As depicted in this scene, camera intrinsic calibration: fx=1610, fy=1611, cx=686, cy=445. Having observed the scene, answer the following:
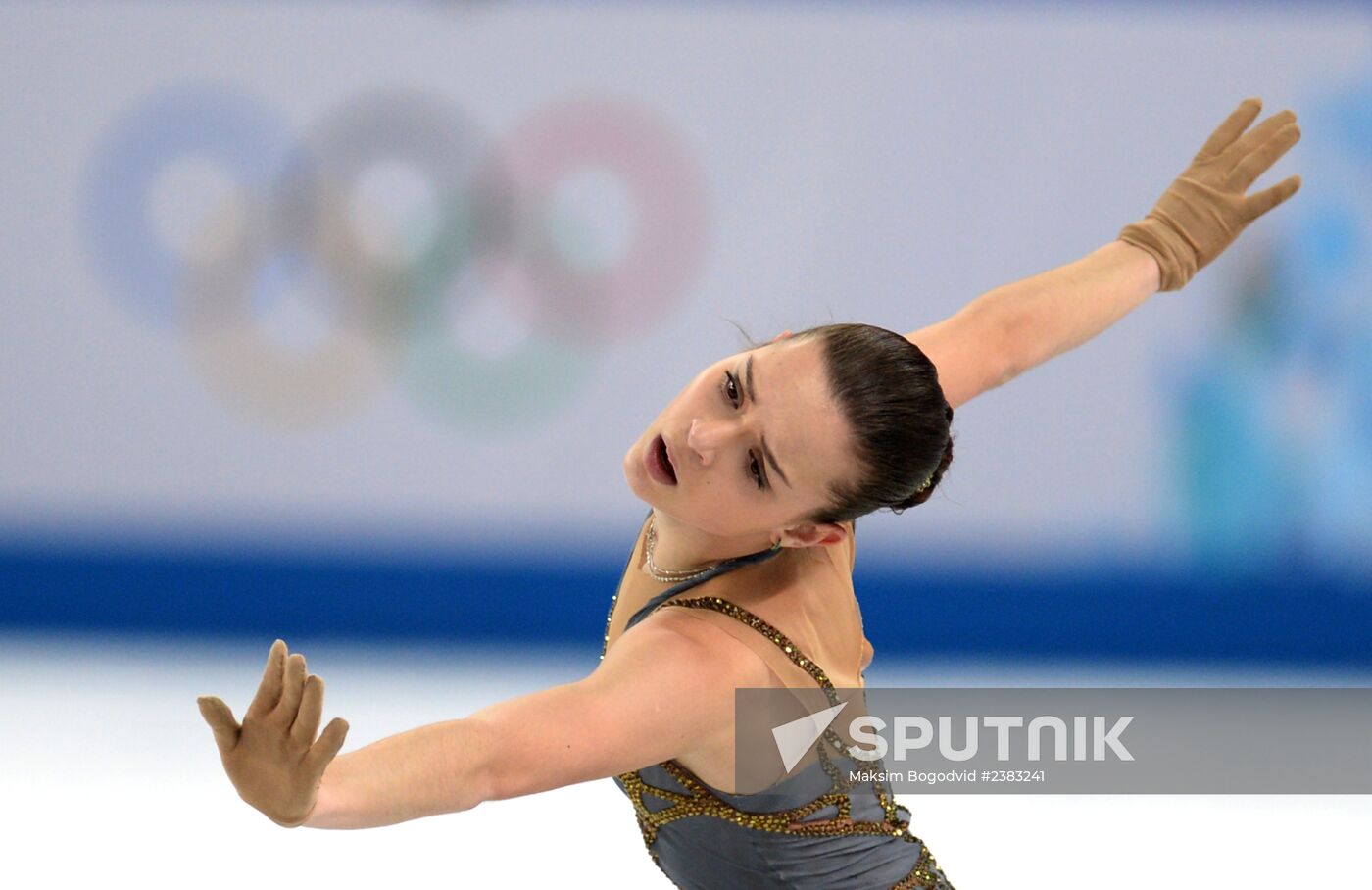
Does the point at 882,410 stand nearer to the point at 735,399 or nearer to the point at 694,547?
the point at 735,399

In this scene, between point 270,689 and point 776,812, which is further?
point 776,812

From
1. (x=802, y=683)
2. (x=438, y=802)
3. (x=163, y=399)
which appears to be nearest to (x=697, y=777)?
(x=802, y=683)

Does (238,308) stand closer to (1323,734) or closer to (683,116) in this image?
(683,116)

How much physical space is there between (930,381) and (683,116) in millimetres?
3154

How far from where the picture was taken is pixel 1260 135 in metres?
3.03

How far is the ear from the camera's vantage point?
6.91 feet

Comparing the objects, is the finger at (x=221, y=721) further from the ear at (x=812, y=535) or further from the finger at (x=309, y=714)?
the ear at (x=812, y=535)

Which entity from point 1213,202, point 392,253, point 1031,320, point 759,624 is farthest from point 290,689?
point 392,253

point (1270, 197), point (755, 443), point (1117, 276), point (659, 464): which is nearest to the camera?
point (755, 443)

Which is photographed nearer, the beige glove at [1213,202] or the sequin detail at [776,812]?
the sequin detail at [776,812]

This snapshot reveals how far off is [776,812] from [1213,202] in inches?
59.0

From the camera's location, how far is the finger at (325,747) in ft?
4.99

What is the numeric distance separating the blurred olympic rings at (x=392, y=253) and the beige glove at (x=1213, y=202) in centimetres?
216

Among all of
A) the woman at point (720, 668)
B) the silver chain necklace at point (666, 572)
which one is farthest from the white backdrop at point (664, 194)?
the silver chain necklace at point (666, 572)
